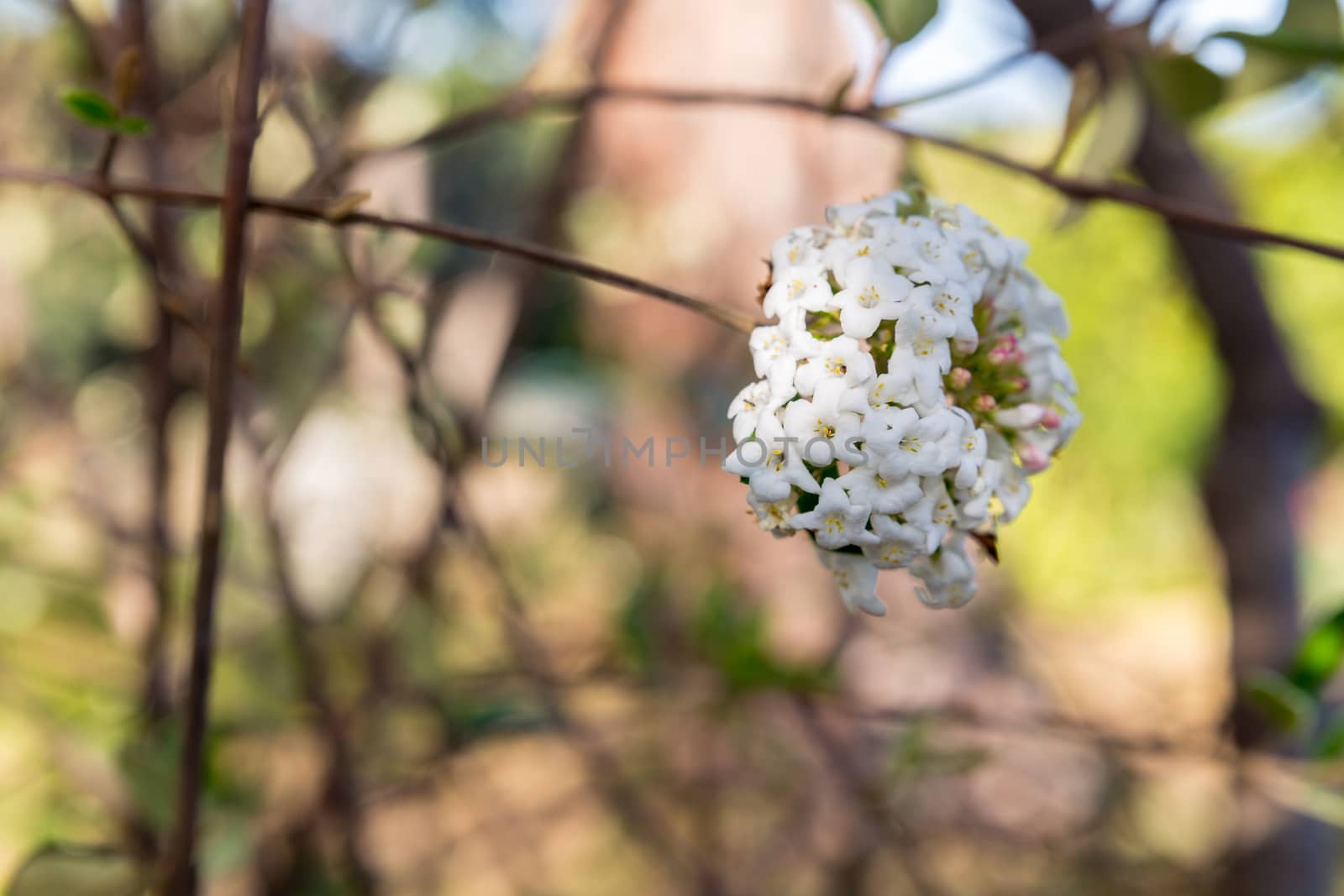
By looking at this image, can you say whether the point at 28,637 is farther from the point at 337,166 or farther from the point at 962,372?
the point at 962,372

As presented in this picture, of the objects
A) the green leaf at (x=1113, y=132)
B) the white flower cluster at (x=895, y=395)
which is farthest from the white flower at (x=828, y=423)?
the green leaf at (x=1113, y=132)

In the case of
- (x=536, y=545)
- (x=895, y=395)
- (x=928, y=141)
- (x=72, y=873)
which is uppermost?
(x=928, y=141)

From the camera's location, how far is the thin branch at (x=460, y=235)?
406 mm

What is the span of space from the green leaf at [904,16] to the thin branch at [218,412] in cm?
32

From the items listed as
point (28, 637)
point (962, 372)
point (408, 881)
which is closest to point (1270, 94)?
point (962, 372)

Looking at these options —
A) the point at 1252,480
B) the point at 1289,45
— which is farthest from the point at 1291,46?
the point at 1252,480

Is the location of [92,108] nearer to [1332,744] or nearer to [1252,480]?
[1332,744]

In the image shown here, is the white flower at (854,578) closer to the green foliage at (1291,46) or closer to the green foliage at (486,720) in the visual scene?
the green foliage at (1291,46)

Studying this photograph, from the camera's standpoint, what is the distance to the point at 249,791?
924 mm

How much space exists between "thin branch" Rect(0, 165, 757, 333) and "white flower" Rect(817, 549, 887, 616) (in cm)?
12

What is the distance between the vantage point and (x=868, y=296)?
43 cm

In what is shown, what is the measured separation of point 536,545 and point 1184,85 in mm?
2297

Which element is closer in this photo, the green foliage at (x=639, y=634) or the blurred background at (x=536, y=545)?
the blurred background at (x=536, y=545)

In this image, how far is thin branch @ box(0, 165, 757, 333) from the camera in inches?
16.0
